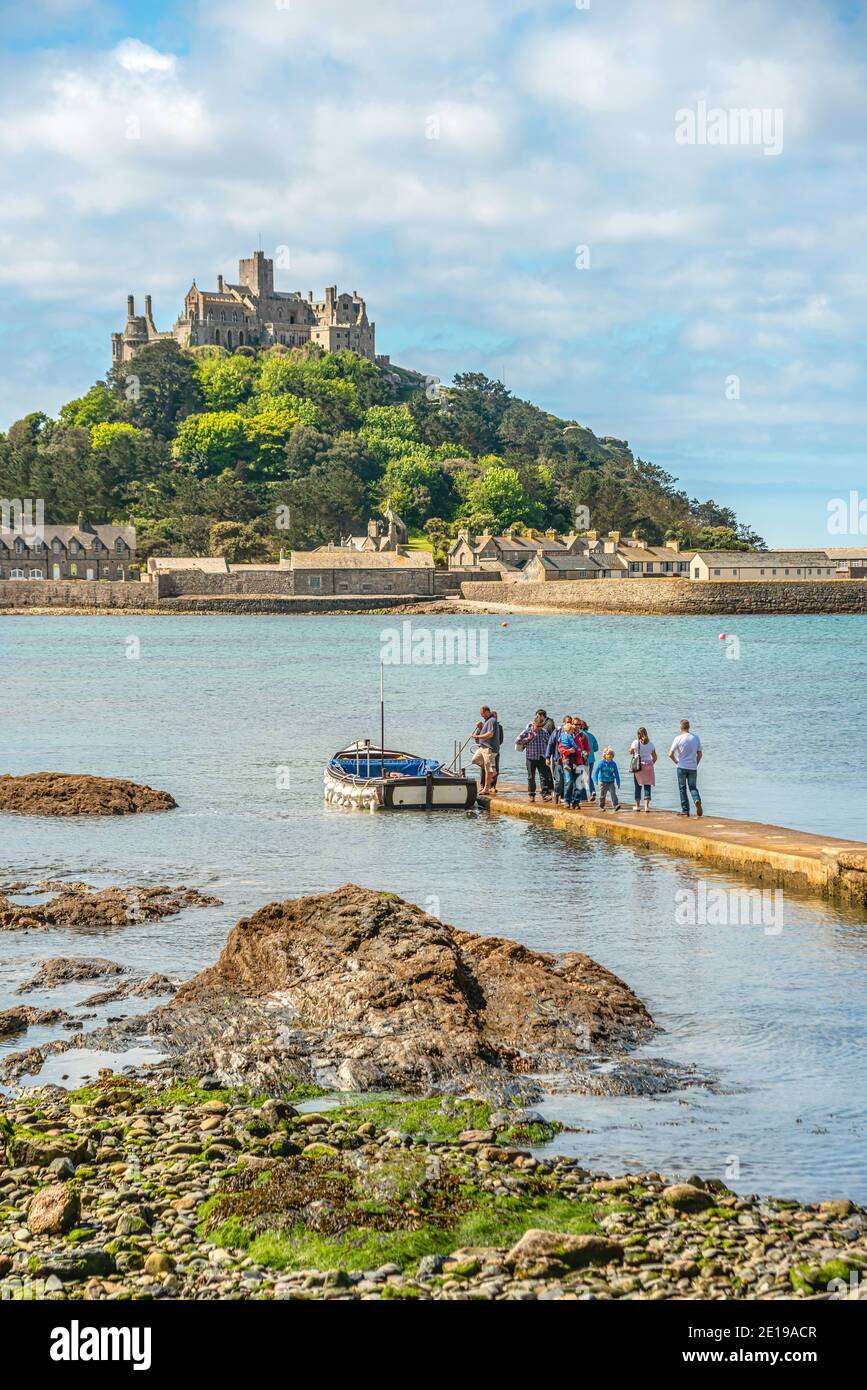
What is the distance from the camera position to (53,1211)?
24.6 feet

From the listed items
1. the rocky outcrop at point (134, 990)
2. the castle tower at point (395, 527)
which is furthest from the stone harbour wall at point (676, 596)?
the rocky outcrop at point (134, 990)

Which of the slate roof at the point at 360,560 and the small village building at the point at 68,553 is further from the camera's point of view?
the small village building at the point at 68,553

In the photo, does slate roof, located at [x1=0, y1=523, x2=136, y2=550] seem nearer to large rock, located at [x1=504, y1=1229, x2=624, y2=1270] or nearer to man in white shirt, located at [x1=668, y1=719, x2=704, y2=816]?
man in white shirt, located at [x1=668, y1=719, x2=704, y2=816]

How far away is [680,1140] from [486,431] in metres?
164

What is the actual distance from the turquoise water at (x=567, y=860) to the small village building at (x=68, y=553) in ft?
237

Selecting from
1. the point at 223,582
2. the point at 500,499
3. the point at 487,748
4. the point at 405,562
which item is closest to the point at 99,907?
the point at 487,748

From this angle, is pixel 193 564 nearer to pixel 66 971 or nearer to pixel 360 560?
pixel 360 560

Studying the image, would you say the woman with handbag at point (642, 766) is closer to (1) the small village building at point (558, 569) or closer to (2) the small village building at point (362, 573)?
(2) the small village building at point (362, 573)

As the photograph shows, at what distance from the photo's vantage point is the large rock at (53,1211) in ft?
24.4

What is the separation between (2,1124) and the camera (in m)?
8.98

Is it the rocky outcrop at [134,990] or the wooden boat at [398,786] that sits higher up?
the wooden boat at [398,786]

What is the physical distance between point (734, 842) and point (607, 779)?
4.51 m
